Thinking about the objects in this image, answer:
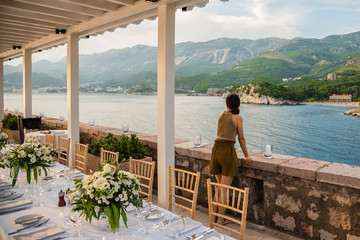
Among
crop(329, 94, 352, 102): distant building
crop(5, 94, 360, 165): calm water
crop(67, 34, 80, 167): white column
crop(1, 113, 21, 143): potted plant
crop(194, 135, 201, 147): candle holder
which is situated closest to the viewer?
crop(194, 135, 201, 147): candle holder

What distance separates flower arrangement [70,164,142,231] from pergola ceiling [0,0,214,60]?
216cm

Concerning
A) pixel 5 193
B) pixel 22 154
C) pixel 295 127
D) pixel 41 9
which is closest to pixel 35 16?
pixel 41 9

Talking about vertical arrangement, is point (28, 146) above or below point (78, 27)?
below

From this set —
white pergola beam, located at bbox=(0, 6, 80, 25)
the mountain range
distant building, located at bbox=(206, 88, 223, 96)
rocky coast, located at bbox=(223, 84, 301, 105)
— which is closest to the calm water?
rocky coast, located at bbox=(223, 84, 301, 105)

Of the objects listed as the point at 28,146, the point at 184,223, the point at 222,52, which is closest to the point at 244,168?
the point at 184,223

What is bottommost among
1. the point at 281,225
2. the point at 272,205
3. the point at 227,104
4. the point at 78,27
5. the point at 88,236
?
the point at 281,225

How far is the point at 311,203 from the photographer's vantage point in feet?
8.61

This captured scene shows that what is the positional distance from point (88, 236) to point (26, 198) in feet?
2.95

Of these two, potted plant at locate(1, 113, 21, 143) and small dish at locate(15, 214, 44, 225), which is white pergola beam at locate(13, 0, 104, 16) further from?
potted plant at locate(1, 113, 21, 143)

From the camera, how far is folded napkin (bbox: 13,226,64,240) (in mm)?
1530

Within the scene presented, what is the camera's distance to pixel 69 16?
13.4 ft

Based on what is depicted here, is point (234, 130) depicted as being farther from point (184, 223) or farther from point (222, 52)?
point (222, 52)

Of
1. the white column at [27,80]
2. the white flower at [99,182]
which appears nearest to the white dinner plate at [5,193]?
the white flower at [99,182]

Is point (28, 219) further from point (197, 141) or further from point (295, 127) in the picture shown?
point (295, 127)
